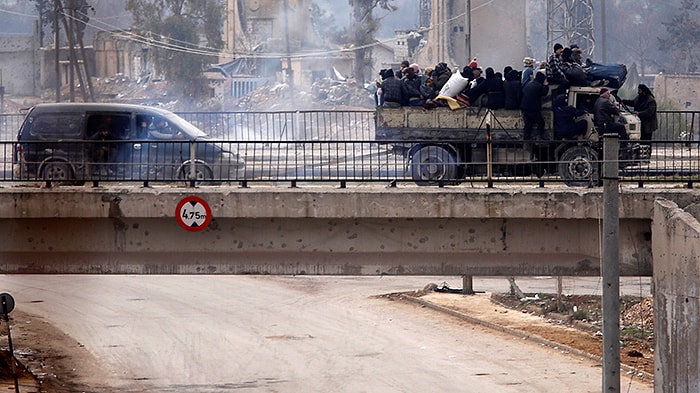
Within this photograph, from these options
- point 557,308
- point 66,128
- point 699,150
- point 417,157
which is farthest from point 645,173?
point 66,128

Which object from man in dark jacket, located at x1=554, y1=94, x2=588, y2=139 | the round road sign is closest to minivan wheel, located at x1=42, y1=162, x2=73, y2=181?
the round road sign

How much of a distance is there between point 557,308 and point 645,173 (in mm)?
8578

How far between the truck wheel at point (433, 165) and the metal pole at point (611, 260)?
19.5ft

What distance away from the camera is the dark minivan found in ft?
66.2

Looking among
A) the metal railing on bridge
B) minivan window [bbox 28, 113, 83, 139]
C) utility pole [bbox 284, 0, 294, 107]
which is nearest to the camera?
the metal railing on bridge

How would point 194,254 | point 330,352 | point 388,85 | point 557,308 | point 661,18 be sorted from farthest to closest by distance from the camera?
point 661,18 < point 557,308 < point 330,352 < point 388,85 < point 194,254

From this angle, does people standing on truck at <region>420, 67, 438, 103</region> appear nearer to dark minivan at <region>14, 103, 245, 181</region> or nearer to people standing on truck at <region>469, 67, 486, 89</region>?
people standing on truck at <region>469, 67, 486, 89</region>

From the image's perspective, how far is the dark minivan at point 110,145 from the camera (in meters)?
20.2

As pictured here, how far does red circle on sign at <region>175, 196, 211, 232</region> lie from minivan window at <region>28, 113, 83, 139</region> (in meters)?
6.47

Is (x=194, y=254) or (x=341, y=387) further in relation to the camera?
(x=341, y=387)

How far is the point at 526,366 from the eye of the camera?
22.4 meters

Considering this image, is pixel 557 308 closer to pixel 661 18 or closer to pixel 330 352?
pixel 330 352

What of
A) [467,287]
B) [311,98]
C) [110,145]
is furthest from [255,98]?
[110,145]

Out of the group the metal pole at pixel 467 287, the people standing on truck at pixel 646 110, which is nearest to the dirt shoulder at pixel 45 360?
the metal pole at pixel 467 287
